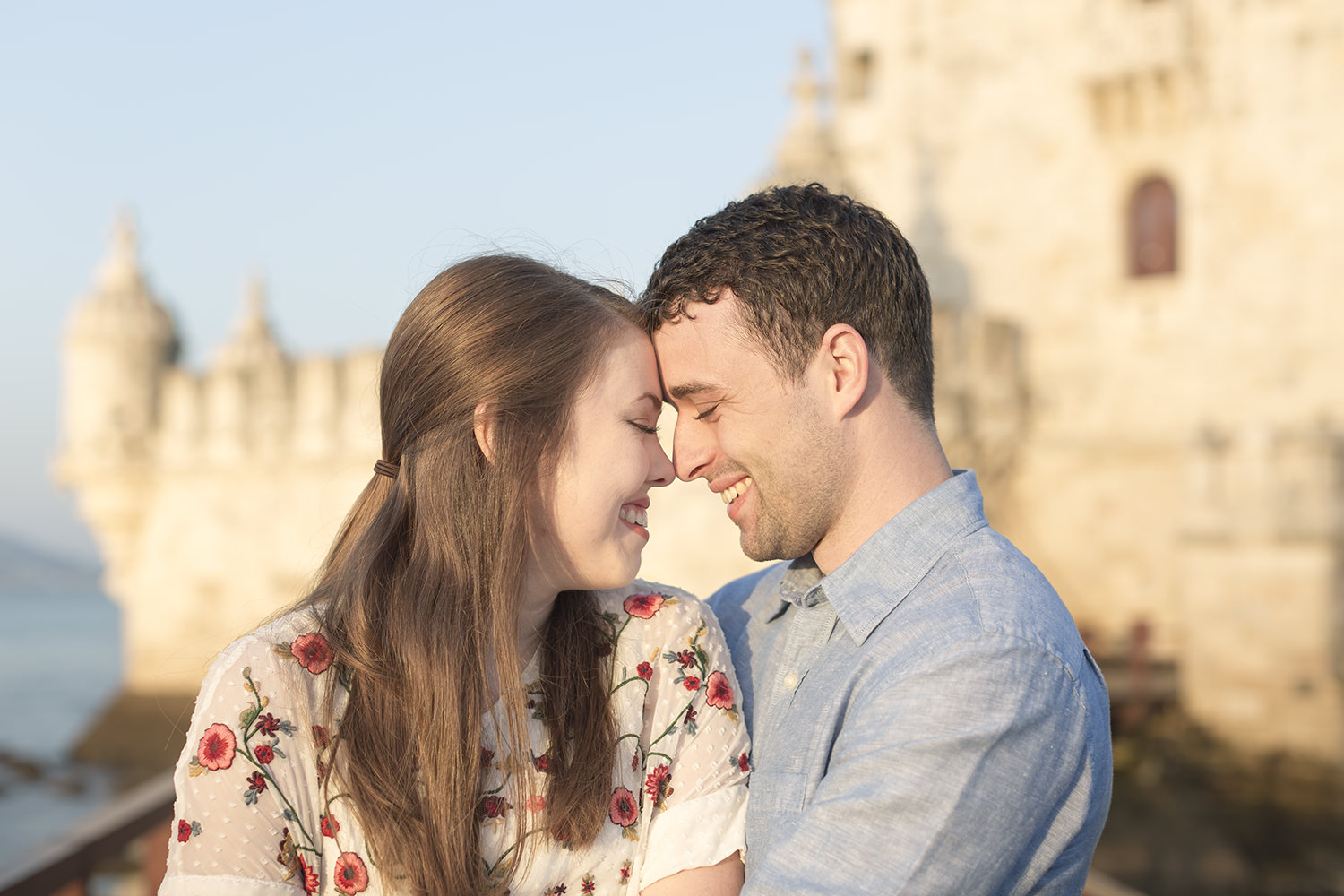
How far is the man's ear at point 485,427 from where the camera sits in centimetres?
187

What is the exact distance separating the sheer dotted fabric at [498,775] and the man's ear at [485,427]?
39cm

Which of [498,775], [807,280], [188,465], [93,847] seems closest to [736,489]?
[807,280]

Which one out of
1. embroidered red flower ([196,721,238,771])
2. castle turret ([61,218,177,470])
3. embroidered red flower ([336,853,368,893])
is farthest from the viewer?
castle turret ([61,218,177,470])

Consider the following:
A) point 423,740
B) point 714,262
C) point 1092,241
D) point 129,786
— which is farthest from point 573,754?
point 129,786

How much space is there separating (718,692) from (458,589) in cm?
51

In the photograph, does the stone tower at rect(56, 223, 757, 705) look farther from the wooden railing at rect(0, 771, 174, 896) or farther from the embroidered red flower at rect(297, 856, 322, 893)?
the embroidered red flower at rect(297, 856, 322, 893)

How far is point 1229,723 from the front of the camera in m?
10.4

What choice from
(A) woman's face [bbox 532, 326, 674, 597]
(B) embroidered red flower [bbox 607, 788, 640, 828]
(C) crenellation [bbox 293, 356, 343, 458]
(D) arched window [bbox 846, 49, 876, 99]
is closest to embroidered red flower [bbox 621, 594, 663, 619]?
(A) woman's face [bbox 532, 326, 674, 597]

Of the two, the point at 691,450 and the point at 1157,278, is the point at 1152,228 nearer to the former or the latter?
the point at 1157,278

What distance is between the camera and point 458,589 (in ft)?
6.03

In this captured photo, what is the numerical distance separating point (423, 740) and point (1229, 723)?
34.4 feet

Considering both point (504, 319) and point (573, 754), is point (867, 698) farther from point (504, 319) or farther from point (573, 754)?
point (504, 319)

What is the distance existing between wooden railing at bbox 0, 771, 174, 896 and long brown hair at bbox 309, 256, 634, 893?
4.65 ft

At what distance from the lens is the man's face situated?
2.02 meters
